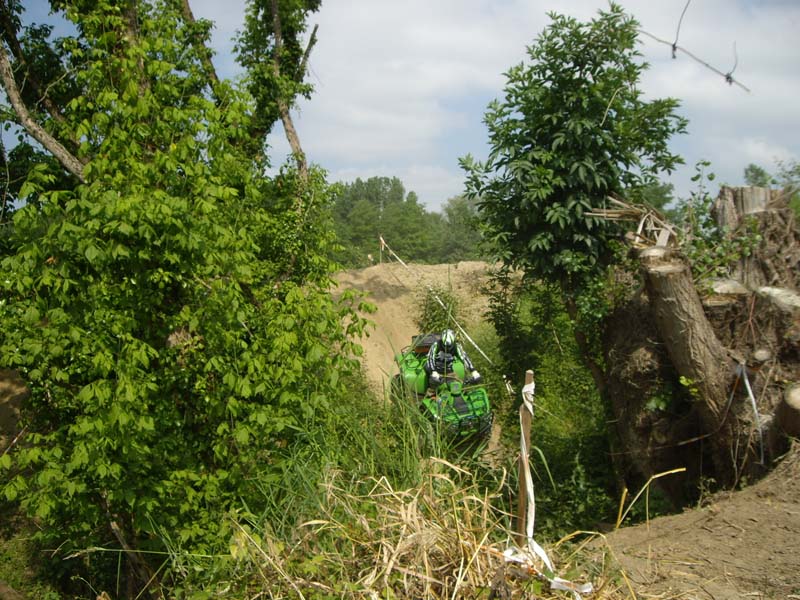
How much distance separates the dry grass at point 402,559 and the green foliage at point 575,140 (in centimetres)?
403

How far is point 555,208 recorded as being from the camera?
6395mm

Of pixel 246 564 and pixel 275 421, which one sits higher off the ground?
pixel 275 421

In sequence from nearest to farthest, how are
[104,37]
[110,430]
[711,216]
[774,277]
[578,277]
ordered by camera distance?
1. [110,430]
2. [104,37]
3. [774,277]
4. [711,216]
5. [578,277]

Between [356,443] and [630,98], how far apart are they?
14.6 ft

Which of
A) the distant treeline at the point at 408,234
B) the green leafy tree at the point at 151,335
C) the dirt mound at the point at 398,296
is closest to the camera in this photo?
the green leafy tree at the point at 151,335

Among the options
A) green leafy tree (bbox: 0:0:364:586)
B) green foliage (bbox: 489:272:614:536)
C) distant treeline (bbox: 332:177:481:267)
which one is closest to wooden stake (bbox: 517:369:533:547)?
green leafy tree (bbox: 0:0:364:586)

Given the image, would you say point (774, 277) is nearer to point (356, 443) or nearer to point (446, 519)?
point (356, 443)

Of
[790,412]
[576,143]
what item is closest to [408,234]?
[576,143]

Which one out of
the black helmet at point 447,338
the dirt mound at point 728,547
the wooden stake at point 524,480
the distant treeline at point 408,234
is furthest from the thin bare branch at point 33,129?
the distant treeline at point 408,234

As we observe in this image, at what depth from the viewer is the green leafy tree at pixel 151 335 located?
4172 mm

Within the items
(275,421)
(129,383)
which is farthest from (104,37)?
(275,421)

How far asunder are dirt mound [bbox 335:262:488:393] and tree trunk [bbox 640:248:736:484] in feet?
28.4

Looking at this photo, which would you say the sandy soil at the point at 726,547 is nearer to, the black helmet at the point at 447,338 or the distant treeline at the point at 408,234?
the black helmet at the point at 447,338

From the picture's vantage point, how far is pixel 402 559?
8.37ft
